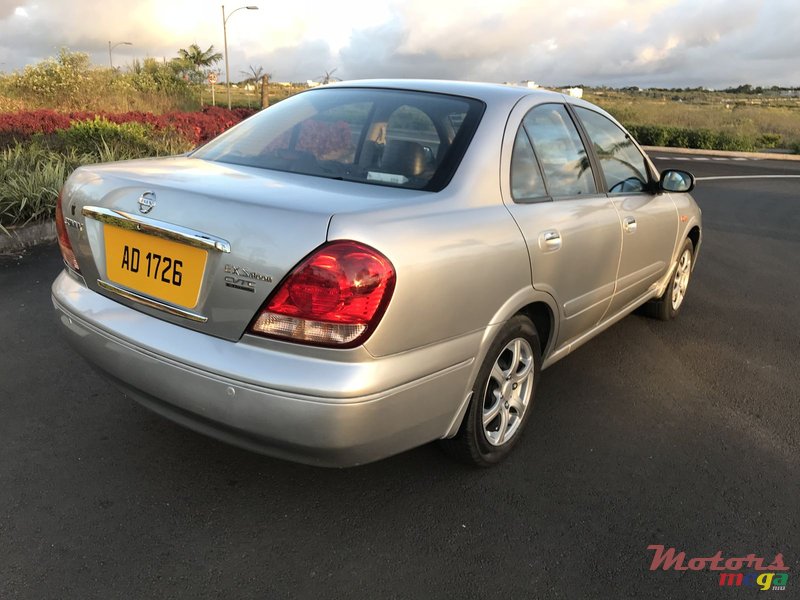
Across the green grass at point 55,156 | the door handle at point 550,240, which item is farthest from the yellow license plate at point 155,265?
the green grass at point 55,156

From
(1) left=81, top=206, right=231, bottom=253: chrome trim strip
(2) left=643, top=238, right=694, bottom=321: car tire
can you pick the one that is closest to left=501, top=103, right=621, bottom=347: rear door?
(1) left=81, top=206, right=231, bottom=253: chrome trim strip

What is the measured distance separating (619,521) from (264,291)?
168cm

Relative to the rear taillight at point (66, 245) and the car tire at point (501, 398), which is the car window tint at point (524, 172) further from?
the rear taillight at point (66, 245)

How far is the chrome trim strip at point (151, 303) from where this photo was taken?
83.0 inches

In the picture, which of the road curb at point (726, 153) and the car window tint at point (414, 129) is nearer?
the car window tint at point (414, 129)

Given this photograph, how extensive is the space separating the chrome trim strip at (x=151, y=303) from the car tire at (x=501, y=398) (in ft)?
3.52

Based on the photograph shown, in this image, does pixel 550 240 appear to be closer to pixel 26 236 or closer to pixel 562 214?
pixel 562 214

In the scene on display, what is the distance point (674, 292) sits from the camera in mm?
4824

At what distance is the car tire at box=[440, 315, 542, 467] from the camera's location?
2535mm

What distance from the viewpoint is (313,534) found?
2369 millimetres

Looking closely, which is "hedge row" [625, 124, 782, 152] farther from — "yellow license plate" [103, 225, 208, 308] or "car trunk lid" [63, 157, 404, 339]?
"yellow license plate" [103, 225, 208, 308]

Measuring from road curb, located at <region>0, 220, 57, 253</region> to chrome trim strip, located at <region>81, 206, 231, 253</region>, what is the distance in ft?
14.0

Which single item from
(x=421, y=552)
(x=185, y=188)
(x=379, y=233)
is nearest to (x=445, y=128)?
(x=379, y=233)

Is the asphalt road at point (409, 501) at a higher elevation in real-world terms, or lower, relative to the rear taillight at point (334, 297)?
lower
